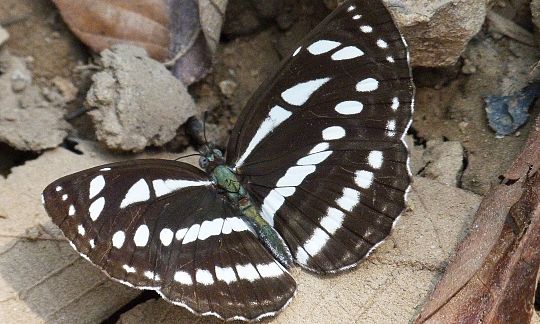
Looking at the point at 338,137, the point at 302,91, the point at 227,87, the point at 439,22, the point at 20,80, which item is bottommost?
the point at 227,87

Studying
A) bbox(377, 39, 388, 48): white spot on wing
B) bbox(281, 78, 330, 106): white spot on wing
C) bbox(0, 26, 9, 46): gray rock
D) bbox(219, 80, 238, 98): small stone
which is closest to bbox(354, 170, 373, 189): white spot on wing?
bbox(281, 78, 330, 106): white spot on wing

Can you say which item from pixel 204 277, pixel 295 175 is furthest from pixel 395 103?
pixel 204 277

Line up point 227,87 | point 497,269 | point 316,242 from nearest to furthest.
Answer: point 497,269 < point 316,242 < point 227,87

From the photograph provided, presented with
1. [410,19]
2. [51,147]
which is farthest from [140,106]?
[410,19]

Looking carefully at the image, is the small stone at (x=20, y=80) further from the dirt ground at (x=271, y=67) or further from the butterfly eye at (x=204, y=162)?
the butterfly eye at (x=204, y=162)

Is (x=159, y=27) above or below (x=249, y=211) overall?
above

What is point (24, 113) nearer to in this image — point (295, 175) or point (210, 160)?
point (210, 160)

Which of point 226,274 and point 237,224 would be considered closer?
point 226,274
